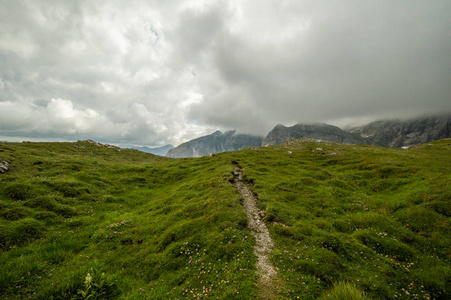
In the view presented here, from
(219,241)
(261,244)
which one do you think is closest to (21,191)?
(219,241)

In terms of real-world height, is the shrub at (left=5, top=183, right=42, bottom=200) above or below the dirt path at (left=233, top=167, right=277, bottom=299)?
above

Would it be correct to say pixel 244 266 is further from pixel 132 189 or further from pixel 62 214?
pixel 132 189

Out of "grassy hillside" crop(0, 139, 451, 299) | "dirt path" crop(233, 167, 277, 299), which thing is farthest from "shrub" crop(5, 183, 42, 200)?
"dirt path" crop(233, 167, 277, 299)

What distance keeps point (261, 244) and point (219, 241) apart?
3.38m

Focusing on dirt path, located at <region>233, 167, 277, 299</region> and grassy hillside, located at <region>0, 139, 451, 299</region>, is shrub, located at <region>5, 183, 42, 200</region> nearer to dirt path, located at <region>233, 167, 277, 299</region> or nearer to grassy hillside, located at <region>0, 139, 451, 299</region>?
grassy hillside, located at <region>0, 139, 451, 299</region>

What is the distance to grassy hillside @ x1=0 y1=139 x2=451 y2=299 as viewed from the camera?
403 inches

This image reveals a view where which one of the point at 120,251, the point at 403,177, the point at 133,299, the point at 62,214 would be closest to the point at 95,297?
the point at 133,299

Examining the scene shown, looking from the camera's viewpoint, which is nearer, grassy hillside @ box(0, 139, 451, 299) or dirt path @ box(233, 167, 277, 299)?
dirt path @ box(233, 167, 277, 299)

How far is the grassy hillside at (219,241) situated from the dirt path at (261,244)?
47cm

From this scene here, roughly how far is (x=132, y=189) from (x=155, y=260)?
932 inches

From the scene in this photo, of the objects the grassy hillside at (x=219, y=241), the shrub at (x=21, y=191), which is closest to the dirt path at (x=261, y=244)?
the grassy hillside at (x=219, y=241)

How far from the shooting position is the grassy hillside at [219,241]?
10227mm

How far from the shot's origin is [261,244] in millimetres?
13812

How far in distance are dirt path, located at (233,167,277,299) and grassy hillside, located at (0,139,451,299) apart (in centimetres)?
47
